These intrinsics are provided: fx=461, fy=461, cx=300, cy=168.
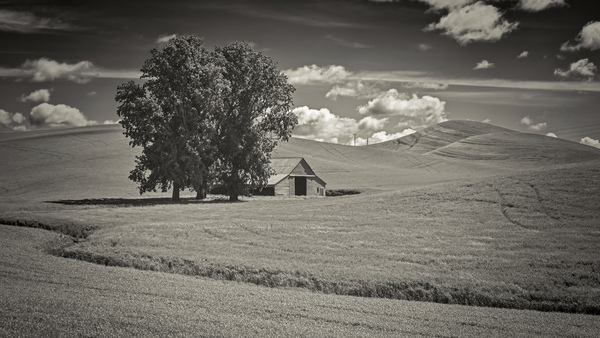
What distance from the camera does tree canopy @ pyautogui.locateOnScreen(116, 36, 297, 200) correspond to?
176 ft

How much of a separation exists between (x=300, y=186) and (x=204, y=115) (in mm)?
25765

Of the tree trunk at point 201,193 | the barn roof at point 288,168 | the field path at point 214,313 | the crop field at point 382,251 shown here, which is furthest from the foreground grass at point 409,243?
the barn roof at point 288,168

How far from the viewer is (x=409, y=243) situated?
26.3 m

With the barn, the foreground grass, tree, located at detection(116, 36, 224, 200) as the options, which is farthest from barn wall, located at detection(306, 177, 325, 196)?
the foreground grass

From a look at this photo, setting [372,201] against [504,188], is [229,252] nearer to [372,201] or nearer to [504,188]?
[372,201]

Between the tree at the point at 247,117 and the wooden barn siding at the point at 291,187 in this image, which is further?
the wooden barn siding at the point at 291,187

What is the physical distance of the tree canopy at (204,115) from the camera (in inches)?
2108

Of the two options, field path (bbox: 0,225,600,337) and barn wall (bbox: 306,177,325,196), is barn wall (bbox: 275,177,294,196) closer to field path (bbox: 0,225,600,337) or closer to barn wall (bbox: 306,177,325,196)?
barn wall (bbox: 306,177,325,196)

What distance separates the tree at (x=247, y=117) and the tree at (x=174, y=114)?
9.24 feet

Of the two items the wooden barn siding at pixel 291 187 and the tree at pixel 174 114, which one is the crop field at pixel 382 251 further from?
the wooden barn siding at pixel 291 187

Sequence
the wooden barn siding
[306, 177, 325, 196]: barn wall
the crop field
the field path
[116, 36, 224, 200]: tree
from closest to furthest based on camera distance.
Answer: the field path → the crop field → [116, 36, 224, 200]: tree → the wooden barn siding → [306, 177, 325, 196]: barn wall

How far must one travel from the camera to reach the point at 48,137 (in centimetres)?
12119

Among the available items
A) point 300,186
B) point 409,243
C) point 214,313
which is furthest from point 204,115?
point 214,313

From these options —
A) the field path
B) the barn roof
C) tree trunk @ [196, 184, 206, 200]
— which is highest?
the barn roof
